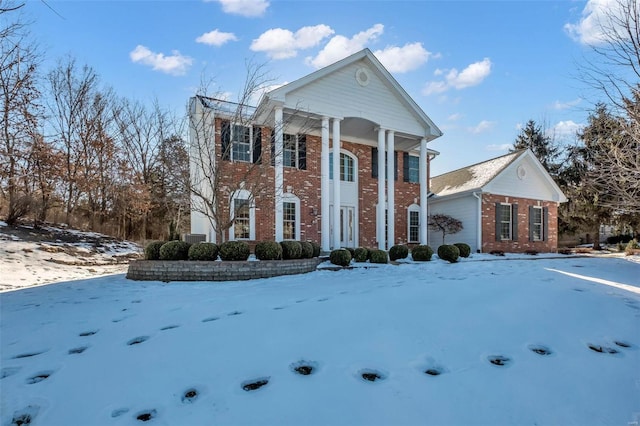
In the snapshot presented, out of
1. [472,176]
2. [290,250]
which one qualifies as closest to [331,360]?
[290,250]

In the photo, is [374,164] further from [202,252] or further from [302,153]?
[202,252]

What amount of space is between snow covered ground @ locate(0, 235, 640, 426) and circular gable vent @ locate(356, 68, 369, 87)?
9312 mm

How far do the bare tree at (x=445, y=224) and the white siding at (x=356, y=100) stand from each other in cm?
487

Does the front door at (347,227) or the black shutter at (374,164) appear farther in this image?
the black shutter at (374,164)

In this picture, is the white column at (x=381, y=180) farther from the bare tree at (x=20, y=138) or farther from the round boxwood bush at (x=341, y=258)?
the bare tree at (x=20, y=138)

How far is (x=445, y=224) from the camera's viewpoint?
55.4ft

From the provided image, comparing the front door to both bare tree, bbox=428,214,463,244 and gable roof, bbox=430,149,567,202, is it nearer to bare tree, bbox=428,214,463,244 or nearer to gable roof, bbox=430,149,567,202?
bare tree, bbox=428,214,463,244

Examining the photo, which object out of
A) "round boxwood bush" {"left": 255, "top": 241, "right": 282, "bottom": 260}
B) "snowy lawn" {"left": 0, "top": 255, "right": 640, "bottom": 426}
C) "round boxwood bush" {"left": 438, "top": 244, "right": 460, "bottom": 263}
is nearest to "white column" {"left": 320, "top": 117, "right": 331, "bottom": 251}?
"round boxwood bush" {"left": 255, "top": 241, "right": 282, "bottom": 260}

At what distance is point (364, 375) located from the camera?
9.46 ft

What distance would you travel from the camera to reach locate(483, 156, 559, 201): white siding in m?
16.8

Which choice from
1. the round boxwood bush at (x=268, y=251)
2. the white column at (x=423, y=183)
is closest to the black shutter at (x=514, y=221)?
the white column at (x=423, y=183)

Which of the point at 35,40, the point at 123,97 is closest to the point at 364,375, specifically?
the point at 35,40

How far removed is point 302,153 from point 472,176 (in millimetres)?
9825

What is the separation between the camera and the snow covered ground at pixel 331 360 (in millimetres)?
2449
